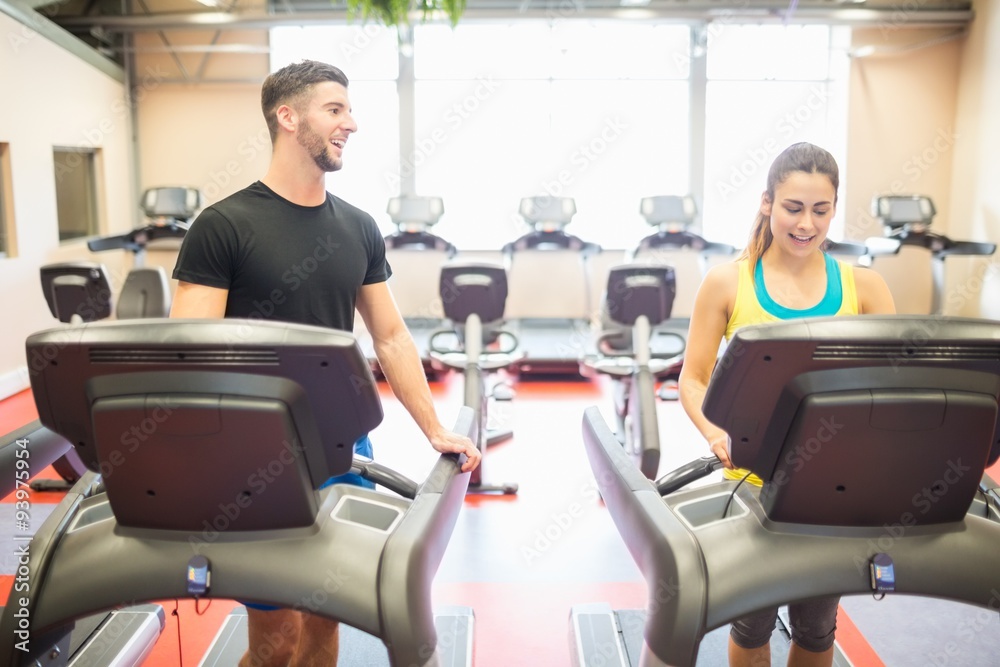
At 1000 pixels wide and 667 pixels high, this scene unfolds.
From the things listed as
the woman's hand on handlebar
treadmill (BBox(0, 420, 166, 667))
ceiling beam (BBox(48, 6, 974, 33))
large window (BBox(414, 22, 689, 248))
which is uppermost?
ceiling beam (BBox(48, 6, 974, 33))

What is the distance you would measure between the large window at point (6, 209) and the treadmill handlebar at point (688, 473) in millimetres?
6100

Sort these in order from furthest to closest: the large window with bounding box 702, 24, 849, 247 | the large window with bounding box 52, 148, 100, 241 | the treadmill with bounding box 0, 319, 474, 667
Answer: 1. the large window with bounding box 702, 24, 849, 247
2. the large window with bounding box 52, 148, 100, 241
3. the treadmill with bounding box 0, 319, 474, 667

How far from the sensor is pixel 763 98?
28.2 feet

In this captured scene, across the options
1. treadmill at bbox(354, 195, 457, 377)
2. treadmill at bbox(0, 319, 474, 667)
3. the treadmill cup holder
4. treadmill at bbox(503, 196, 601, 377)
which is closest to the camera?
treadmill at bbox(0, 319, 474, 667)

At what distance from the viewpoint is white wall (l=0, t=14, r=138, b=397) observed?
246 inches

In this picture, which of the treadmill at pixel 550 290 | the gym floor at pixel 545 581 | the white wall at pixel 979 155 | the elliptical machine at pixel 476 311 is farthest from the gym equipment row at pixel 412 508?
the white wall at pixel 979 155

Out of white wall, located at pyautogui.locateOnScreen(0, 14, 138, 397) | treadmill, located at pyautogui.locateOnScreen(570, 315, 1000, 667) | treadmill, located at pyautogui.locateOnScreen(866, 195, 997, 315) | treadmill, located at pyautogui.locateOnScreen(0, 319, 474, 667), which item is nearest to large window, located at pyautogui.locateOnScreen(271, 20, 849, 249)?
treadmill, located at pyautogui.locateOnScreen(866, 195, 997, 315)

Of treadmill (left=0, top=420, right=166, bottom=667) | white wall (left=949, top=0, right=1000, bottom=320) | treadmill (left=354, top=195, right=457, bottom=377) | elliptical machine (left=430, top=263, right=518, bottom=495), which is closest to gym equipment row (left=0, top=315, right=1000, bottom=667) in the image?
treadmill (left=0, top=420, right=166, bottom=667)

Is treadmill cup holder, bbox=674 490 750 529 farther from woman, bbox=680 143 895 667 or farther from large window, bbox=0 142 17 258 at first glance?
large window, bbox=0 142 17 258

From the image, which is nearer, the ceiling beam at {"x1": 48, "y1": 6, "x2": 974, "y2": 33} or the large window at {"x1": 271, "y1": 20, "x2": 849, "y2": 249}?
the ceiling beam at {"x1": 48, "y1": 6, "x2": 974, "y2": 33}

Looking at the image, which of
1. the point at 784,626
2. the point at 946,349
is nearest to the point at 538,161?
the point at 784,626

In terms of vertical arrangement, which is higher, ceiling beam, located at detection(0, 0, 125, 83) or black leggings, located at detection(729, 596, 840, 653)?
ceiling beam, located at detection(0, 0, 125, 83)

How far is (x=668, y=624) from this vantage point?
1363 millimetres

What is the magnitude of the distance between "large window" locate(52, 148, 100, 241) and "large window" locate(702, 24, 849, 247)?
20.2ft
